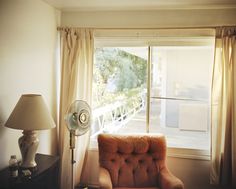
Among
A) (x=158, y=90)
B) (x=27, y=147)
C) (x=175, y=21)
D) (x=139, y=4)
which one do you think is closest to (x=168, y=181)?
(x=158, y=90)

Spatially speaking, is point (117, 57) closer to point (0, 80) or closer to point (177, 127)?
point (177, 127)

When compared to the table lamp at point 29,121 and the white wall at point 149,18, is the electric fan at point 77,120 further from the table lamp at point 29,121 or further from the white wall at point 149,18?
the white wall at point 149,18

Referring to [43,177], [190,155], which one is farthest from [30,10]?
[190,155]

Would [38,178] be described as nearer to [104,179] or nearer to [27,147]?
[27,147]

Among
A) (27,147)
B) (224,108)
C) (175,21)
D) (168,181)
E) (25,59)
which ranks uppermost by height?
(175,21)

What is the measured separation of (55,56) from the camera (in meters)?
3.29

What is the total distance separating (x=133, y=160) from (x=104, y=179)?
0.46m

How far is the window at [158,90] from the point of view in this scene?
3.20 metres

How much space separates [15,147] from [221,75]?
2314 millimetres

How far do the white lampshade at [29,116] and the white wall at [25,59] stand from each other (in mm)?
210

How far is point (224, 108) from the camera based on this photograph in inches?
114

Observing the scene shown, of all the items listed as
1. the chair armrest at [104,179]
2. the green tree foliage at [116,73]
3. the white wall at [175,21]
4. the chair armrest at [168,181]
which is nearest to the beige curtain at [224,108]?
the white wall at [175,21]

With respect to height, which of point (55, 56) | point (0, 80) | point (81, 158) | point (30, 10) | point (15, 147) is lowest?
point (81, 158)

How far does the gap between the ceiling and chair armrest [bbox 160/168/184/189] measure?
1.84 meters
